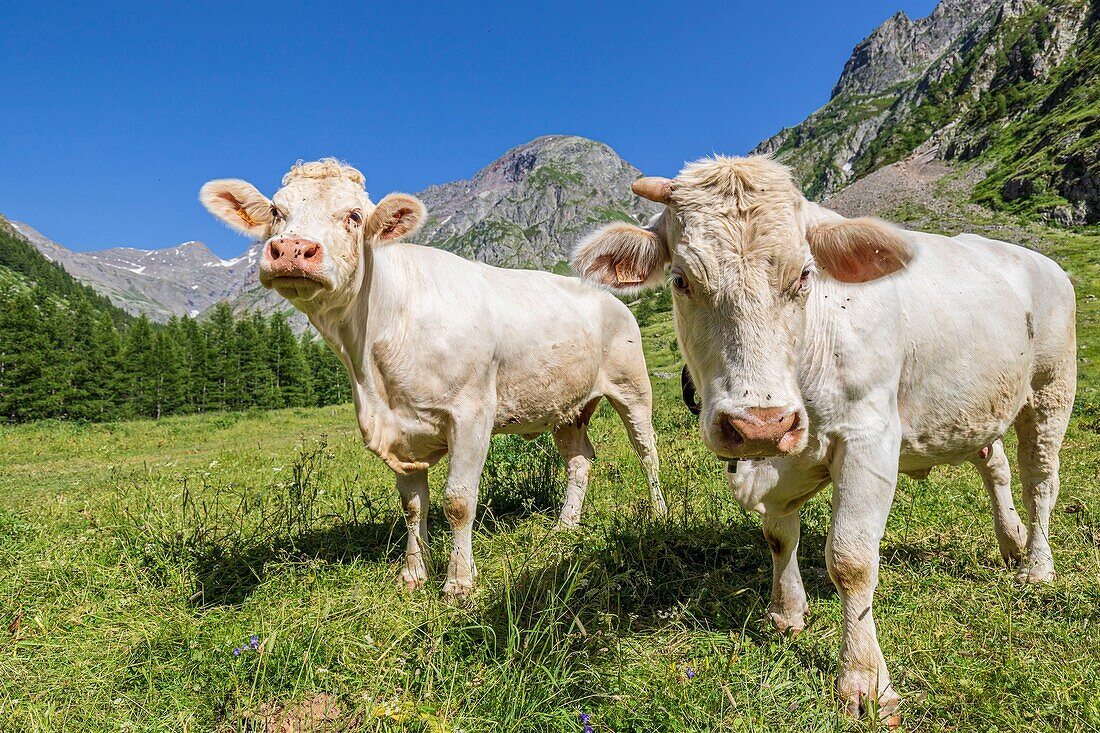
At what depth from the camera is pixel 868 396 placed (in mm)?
3078

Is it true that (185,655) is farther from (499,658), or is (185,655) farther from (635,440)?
(635,440)

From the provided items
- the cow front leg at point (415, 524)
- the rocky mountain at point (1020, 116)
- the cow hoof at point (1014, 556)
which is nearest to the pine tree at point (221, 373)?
the rocky mountain at point (1020, 116)

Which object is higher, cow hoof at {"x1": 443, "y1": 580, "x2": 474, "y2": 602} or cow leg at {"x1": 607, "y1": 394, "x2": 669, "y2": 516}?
cow leg at {"x1": 607, "y1": 394, "x2": 669, "y2": 516}

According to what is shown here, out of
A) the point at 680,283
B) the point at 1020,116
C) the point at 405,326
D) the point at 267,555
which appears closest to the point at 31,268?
the point at 267,555

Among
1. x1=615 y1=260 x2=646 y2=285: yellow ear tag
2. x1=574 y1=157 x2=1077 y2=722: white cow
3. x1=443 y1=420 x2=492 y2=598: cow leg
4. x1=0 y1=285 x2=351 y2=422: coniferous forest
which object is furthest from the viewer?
x1=0 y1=285 x2=351 y2=422: coniferous forest

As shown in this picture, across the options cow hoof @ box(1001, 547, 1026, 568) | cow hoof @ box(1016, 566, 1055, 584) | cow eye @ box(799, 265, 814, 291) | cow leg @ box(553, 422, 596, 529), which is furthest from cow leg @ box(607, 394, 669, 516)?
cow eye @ box(799, 265, 814, 291)

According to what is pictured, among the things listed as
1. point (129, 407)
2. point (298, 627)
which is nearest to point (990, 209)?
point (298, 627)

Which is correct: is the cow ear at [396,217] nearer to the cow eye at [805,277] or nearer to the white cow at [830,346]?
the white cow at [830,346]

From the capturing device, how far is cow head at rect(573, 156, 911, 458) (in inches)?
96.7

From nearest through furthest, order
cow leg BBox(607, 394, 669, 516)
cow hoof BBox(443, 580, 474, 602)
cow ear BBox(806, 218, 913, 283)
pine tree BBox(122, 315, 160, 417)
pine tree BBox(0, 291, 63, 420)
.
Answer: cow ear BBox(806, 218, 913, 283)
cow hoof BBox(443, 580, 474, 602)
cow leg BBox(607, 394, 669, 516)
pine tree BBox(0, 291, 63, 420)
pine tree BBox(122, 315, 160, 417)

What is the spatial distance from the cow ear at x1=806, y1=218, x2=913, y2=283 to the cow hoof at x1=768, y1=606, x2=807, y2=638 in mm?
2233

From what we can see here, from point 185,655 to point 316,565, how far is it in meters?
1.12

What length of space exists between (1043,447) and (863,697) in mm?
3134

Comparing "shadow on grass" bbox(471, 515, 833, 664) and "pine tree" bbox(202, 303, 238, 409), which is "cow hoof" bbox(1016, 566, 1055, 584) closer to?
"shadow on grass" bbox(471, 515, 833, 664)
